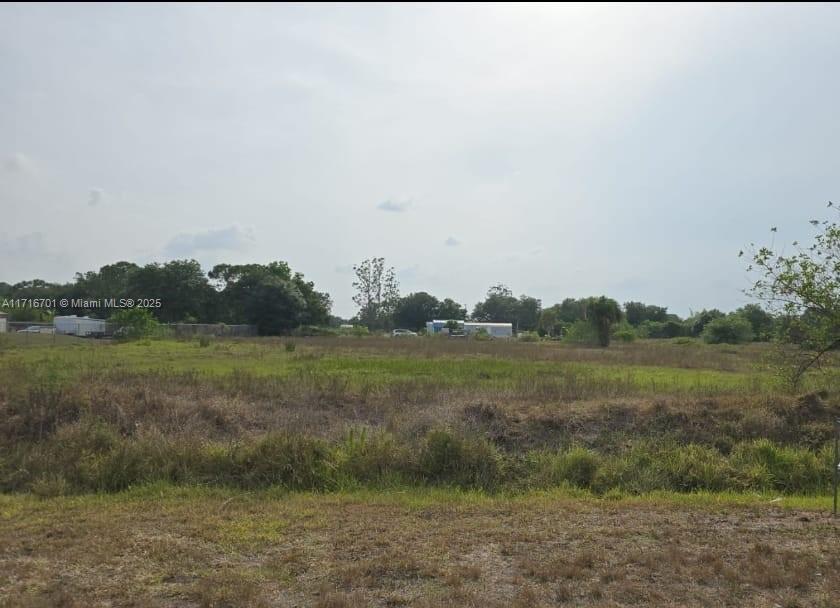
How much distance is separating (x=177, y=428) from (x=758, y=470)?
381 inches

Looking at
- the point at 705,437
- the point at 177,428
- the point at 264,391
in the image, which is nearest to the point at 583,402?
the point at 705,437

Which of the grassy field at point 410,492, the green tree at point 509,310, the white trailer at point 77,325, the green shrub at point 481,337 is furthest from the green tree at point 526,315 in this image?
the grassy field at point 410,492

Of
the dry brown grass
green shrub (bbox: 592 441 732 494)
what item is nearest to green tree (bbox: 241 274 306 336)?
green shrub (bbox: 592 441 732 494)

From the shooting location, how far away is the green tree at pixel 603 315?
5091cm

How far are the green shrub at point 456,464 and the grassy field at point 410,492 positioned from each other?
0.03 meters

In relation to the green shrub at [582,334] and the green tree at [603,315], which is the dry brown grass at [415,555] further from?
the green shrub at [582,334]

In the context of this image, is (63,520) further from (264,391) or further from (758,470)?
(758,470)

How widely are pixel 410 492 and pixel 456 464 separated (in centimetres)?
115

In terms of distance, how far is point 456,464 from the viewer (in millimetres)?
9414

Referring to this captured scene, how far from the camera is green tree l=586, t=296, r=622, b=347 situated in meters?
50.9

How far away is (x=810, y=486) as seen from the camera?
31.8 ft

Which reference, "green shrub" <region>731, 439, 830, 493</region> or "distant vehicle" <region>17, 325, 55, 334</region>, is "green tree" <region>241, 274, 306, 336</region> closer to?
"distant vehicle" <region>17, 325, 55, 334</region>

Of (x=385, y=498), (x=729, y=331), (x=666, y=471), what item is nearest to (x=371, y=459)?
(x=385, y=498)

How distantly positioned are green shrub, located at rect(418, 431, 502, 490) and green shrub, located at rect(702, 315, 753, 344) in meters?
56.8
